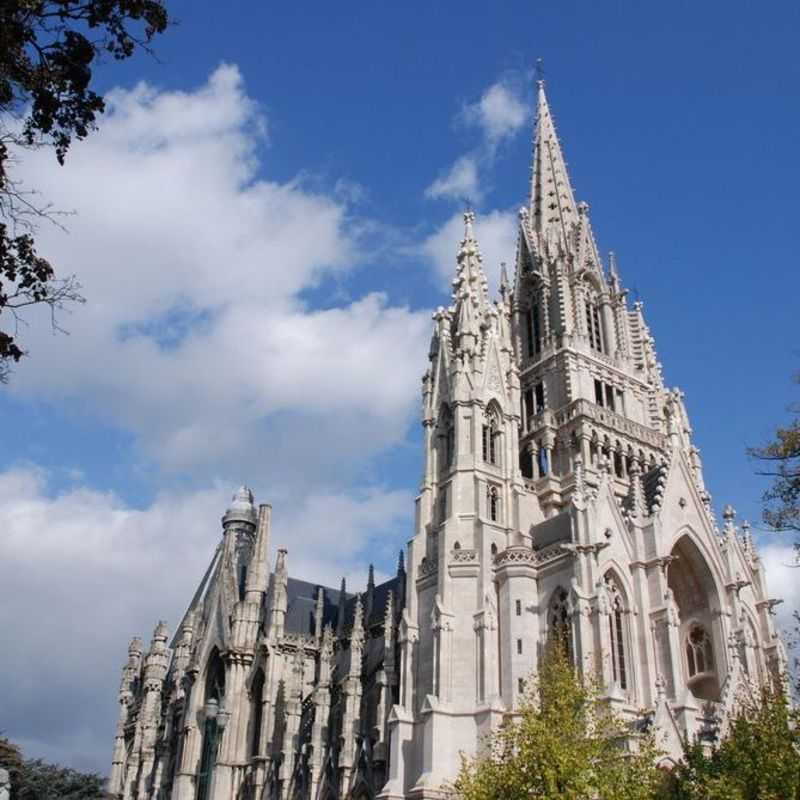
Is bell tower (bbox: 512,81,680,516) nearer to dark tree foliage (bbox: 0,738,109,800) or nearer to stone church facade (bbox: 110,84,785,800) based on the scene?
stone church facade (bbox: 110,84,785,800)

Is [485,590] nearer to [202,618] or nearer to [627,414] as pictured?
[627,414]

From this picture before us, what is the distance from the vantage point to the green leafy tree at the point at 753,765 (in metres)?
22.4

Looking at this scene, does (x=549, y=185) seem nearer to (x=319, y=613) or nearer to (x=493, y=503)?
(x=493, y=503)

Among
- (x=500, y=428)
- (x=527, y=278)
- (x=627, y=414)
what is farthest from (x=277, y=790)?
(x=527, y=278)

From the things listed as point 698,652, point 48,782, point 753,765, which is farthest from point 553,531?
point 48,782

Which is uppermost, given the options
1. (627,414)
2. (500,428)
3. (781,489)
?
(627,414)

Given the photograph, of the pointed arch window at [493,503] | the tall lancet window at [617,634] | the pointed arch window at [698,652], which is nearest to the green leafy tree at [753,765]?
the tall lancet window at [617,634]

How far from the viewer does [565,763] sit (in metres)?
25.1

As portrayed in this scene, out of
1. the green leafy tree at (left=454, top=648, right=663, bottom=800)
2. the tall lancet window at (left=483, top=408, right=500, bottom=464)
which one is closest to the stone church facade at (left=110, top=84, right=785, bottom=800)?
the tall lancet window at (left=483, top=408, right=500, bottom=464)

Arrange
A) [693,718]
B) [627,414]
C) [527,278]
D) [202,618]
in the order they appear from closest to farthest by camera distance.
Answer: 1. [693,718]
2. [627,414]
3. [527,278]
4. [202,618]

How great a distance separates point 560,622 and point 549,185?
34.5 m

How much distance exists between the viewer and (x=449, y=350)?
49.2m

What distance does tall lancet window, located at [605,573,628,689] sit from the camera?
3631cm

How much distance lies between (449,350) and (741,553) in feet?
58.3
